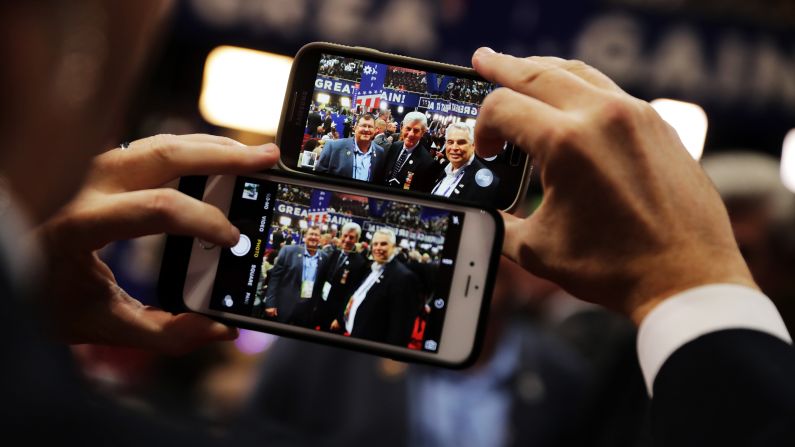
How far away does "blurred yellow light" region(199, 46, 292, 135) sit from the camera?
5.27 m

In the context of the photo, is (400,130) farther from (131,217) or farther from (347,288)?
(131,217)

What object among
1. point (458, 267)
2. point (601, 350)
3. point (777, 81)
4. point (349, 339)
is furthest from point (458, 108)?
point (777, 81)

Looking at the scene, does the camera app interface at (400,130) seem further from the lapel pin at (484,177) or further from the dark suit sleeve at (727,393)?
the dark suit sleeve at (727,393)

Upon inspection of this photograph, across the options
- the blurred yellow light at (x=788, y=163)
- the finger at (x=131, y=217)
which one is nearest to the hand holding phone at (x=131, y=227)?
the finger at (x=131, y=217)

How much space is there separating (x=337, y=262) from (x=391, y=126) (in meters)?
0.20

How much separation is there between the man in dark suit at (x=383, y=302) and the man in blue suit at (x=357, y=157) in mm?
95

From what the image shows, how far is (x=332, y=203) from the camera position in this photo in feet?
3.84

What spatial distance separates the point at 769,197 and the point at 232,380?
3.72 metres

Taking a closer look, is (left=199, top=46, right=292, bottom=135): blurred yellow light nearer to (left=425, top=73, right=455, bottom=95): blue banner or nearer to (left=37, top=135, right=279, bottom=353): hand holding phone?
(left=425, top=73, right=455, bottom=95): blue banner

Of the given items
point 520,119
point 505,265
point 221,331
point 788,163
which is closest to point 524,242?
point 520,119

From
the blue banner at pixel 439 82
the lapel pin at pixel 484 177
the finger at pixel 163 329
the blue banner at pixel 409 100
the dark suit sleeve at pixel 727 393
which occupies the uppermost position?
the blue banner at pixel 439 82

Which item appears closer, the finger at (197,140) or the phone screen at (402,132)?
the finger at (197,140)

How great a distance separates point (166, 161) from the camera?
105 cm

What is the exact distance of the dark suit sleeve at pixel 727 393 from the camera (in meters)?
0.86
